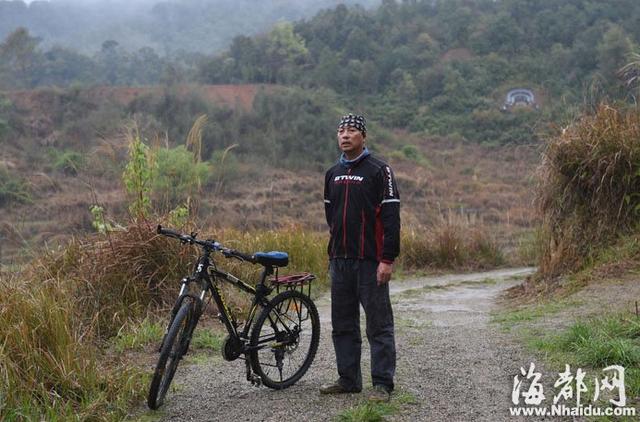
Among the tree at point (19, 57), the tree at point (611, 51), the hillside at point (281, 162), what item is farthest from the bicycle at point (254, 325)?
the tree at point (19, 57)

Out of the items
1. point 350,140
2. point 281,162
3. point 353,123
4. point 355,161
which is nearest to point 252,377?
point 355,161

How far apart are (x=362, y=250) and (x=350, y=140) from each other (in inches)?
27.7

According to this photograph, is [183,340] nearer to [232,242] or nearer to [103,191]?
[232,242]

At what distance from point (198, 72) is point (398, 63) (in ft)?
58.0

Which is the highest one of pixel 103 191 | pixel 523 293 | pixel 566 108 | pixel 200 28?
pixel 200 28

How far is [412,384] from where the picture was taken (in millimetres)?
4895

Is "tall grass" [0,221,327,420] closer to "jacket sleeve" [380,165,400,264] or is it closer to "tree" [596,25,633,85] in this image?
"jacket sleeve" [380,165,400,264]

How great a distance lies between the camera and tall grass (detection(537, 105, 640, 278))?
838 cm

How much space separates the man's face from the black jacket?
0.09m

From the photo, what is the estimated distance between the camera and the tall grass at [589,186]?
27.5 ft

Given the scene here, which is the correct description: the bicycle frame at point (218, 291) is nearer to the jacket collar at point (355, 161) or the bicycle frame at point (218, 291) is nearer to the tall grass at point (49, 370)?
the tall grass at point (49, 370)

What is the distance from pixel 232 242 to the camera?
975 centimetres

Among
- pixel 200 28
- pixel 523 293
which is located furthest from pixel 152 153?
pixel 200 28

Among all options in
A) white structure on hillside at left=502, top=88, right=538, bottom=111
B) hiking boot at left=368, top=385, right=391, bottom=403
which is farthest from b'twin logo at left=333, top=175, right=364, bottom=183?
white structure on hillside at left=502, top=88, right=538, bottom=111
